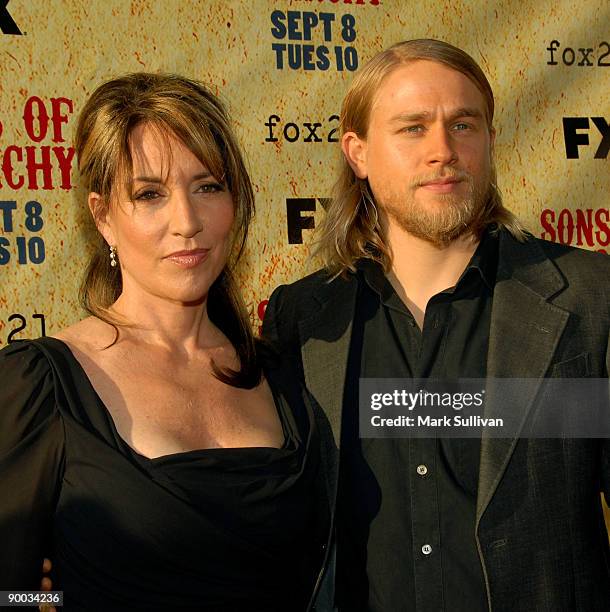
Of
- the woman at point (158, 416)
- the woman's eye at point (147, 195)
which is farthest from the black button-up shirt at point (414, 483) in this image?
the woman's eye at point (147, 195)

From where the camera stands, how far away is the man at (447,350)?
2002 mm

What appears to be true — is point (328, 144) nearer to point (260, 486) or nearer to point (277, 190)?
point (277, 190)

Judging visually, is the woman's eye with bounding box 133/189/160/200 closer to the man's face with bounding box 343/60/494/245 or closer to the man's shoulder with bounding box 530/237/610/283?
the man's face with bounding box 343/60/494/245

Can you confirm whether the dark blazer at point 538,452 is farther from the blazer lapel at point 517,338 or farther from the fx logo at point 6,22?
the fx logo at point 6,22

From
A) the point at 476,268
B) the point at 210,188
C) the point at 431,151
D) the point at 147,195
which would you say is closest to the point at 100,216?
the point at 147,195

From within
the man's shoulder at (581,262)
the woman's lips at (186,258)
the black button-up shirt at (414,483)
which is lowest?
the black button-up shirt at (414,483)

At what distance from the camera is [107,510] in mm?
1729

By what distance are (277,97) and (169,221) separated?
47.9 inches

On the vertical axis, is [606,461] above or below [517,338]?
below

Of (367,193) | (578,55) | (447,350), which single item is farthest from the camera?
(578,55)

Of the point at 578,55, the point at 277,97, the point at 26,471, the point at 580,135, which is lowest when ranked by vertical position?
the point at 26,471

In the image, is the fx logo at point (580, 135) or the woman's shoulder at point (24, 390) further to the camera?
the fx logo at point (580, 135)

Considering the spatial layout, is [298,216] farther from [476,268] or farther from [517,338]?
[517,338]

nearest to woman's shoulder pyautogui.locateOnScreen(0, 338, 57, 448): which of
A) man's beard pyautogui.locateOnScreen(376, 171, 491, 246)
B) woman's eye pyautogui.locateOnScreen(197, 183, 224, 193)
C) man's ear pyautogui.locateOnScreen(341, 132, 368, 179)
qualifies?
woman's eye pyautogui.locateOnScreen(197, 183, 224, 193)
